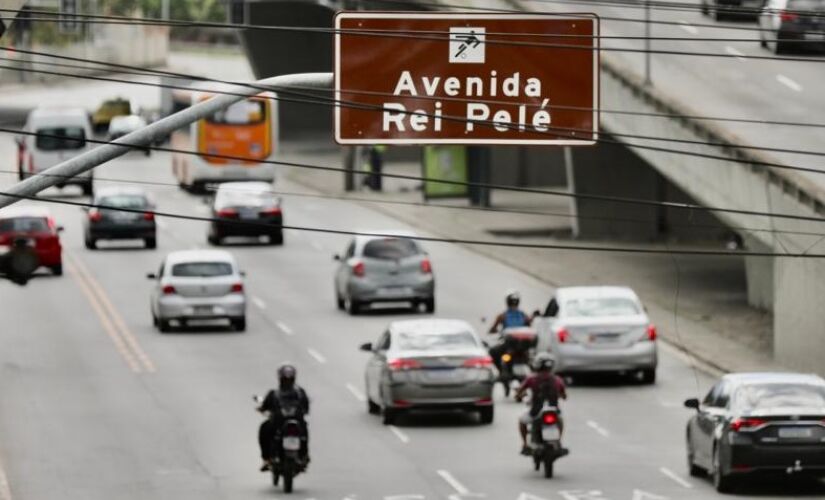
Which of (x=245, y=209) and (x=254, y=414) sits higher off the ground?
(x=254, y=414)

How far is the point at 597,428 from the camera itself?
3372cm

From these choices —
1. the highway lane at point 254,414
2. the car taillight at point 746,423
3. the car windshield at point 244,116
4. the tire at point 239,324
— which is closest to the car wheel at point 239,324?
the tire at point 239,324

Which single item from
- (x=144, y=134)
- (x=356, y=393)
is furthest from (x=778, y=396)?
(x=144, y=134)

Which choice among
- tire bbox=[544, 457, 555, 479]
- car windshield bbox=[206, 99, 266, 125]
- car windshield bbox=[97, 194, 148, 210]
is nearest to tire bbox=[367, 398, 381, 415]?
tire bbox=[544, 457, 555, 479]

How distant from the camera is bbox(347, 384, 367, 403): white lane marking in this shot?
37156mm

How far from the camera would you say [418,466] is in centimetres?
3044

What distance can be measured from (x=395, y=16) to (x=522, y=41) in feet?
3.39

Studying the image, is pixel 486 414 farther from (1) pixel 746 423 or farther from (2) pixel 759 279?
(2) pixel 759 279

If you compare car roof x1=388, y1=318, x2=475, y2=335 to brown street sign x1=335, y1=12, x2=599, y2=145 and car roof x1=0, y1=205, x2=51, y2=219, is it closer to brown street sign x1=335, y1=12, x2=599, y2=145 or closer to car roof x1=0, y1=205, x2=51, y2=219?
brown street sign x1=335, y1=12, x2=599, y2=145

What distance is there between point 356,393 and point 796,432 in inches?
465

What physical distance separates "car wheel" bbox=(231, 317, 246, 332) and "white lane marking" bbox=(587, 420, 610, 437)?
39.7 ft

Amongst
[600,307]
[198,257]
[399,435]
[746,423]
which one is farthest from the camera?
[198,257]

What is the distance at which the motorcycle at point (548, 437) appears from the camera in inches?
1147

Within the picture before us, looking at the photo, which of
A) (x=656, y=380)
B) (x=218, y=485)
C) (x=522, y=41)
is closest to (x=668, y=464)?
(x=218, y=485)
